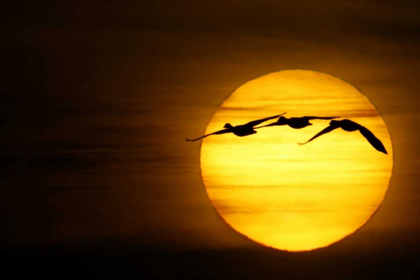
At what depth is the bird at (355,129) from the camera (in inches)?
148

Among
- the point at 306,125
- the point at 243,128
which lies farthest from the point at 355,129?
the point at 243,128

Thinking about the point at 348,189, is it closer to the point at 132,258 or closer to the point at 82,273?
the point at 132,258

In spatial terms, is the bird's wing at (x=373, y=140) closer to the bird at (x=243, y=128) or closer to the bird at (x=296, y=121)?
the bird at (x=296, y=121)

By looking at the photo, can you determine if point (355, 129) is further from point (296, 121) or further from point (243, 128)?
point (243, 128)

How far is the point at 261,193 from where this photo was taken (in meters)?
3.97

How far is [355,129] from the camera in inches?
150

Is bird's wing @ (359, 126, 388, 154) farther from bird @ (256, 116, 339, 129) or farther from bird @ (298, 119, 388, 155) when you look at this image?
bird @ (256, 116, 339, 129)

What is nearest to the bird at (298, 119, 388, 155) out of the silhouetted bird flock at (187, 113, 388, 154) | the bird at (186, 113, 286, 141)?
the silhouetted bird flock at (187, 113, 388, 154)

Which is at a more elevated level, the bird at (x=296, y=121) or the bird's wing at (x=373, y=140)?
the bird at (x=296, y=121)

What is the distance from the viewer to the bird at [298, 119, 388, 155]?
3.76 m

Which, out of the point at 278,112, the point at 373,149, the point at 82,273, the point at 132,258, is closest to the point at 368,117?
the point at 373,149

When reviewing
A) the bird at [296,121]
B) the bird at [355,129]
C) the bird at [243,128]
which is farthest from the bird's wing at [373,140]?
the bird at [243,128]

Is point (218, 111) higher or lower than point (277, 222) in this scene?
higher

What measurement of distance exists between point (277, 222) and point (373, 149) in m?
0.54
